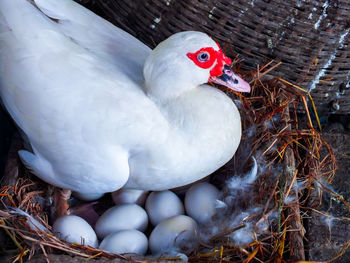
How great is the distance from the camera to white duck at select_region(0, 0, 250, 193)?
57.3 inches

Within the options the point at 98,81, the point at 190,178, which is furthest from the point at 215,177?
the point at 98,81

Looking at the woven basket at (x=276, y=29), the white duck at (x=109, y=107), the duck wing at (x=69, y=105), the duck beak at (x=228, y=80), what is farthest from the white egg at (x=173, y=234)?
the woven basket at (x=276, y=29)

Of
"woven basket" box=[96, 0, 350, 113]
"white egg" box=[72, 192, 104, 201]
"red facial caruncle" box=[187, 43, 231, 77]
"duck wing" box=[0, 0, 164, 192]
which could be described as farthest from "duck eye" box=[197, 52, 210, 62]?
"white egg" box=[72, 192, 104, 201]

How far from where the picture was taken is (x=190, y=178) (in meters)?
1.59

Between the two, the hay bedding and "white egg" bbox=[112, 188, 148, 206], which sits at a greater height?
the hay bedding

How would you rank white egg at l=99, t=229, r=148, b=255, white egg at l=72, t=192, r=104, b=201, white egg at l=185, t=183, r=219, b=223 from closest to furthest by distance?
white egg at l=99, t=229, r=148, b=255 → white egg at l=185, t=183, r=219, b=223 → white egg at l=72, t=192, r=104, b=201

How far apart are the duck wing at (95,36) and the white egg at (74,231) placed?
1.70ft

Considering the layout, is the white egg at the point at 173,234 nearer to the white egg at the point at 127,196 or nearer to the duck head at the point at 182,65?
the white egg at the point at 127,196

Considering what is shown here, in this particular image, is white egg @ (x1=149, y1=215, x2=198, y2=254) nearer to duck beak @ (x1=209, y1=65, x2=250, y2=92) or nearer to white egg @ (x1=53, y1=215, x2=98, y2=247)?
white egg @ (x1=53, y1=215, x2=98, y2=247)

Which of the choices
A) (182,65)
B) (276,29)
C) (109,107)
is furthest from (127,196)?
(276,29)

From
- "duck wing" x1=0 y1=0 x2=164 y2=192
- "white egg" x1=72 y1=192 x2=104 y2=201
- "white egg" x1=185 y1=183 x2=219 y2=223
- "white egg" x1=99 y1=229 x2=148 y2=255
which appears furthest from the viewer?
"white egg" x1=72 y1=192 x2=104 y2=201

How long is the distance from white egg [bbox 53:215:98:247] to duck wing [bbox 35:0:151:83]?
52cm

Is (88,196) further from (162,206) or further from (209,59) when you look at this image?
(209,59)

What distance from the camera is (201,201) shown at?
1.69 m
